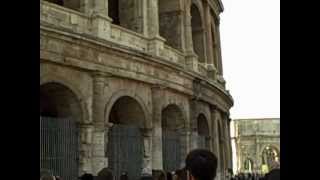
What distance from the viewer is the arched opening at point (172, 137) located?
1517 centimetres

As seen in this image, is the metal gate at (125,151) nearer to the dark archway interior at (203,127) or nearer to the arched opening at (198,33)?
the dark archway interior at (203,127)

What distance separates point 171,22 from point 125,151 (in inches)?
219

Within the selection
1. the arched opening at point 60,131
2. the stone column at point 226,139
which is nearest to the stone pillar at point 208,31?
the stone column at point 226,139

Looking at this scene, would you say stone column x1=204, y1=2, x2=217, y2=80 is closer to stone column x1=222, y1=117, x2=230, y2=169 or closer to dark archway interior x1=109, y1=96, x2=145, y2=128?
stone column x1=222, y1=117, x2=230, y2=169

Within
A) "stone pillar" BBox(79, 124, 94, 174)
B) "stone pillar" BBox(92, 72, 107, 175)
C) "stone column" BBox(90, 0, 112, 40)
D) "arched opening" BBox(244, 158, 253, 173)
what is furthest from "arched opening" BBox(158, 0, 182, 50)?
"arched opening" BBox(244, 158, 253, 173)

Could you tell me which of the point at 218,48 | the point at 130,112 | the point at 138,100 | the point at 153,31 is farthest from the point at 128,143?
the point at 218,48

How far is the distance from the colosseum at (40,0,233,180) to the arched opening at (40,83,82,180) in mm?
23

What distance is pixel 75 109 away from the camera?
12.3 m

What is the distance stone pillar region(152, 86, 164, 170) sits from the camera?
561 inches

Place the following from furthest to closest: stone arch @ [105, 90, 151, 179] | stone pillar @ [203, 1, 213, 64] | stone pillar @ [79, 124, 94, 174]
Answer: stone pillar @ [203, 1, 213, 64]
stone arch @ [105, 90, 151, 179]
stone pillar @ [79, 124, 94, 174]

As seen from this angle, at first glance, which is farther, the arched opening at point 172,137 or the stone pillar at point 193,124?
the stone pillar at point 193,124
